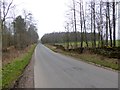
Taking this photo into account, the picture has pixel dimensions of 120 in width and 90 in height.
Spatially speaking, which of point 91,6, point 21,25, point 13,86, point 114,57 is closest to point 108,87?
point 13,86

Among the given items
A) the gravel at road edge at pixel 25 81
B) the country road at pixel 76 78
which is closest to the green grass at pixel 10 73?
the gravel at road edge at pixel 25 81

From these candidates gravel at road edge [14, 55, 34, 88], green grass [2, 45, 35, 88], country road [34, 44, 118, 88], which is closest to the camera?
country road [34, 44, 118, 88]

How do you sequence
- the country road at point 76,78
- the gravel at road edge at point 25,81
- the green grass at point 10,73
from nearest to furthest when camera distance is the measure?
the country road at point 76,78, the gravel at road edge at point 25,81, the green grass at point 10,73

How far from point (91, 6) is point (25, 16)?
28.3m

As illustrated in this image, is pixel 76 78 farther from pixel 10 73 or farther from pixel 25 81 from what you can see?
pixel 10 73

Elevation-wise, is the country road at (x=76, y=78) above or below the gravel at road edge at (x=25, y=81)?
above

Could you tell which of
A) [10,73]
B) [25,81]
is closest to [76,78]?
[25,81]

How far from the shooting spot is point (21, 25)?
68250mm

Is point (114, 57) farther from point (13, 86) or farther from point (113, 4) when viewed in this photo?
point (13, 86)

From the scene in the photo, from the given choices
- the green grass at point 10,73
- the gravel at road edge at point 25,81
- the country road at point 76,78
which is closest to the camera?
the country road at point 76,78

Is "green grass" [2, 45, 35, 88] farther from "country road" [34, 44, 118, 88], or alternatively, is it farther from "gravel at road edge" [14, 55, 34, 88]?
"country road" [34, 44, 118, 88]

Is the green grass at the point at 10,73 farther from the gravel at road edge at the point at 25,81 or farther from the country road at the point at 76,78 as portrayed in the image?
the country road at the point at 76,78

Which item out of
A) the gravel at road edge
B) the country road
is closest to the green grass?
the gravel at road edge

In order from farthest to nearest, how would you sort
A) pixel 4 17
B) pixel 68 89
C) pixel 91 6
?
pixel 91 6
pixel 4 17
pixel 68 89
